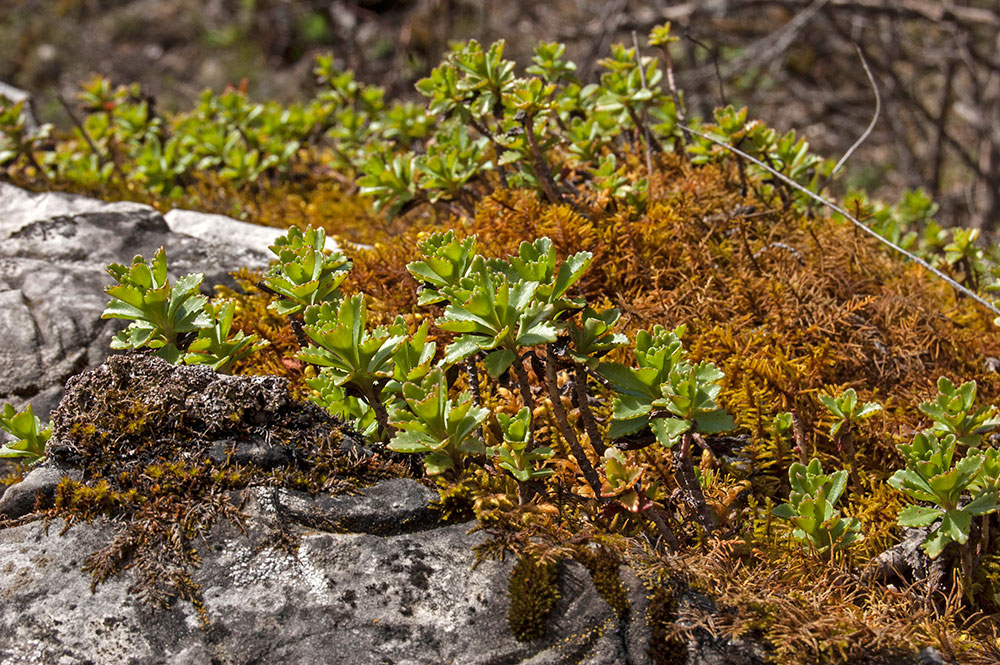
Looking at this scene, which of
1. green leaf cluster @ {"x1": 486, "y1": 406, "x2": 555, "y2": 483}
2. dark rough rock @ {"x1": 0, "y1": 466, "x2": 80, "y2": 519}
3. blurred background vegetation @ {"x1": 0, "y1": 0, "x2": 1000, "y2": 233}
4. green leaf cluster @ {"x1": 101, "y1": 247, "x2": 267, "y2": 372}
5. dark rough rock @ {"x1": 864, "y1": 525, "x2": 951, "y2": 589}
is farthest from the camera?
blurred background vegetation @ {"x1": 0, "y1": 0, "x2": 1000, "y2": 233}

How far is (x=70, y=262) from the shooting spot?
322 centimetres

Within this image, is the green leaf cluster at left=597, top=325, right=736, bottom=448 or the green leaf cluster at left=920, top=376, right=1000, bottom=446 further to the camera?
the green leaf cluster at left=920, top=376, right=1000, bottom=446

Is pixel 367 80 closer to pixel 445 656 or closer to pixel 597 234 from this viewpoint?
pixel 597 234

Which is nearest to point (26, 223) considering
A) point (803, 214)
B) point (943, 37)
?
point (803, 214)

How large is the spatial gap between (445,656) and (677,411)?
2.71 feet

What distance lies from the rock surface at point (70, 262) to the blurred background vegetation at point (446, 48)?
5.60 metres

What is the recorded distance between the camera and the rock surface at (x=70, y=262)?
2.79 meters

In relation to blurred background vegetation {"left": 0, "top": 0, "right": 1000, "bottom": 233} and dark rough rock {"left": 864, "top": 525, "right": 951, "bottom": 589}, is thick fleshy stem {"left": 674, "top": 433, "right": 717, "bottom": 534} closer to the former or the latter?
dark rough rock {"left": 864, "top": 525, "right": 951, "bottom": 589}

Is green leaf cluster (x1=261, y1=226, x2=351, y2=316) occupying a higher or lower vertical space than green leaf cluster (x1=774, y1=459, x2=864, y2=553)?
higher

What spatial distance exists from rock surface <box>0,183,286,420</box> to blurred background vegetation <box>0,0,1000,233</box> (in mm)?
5603

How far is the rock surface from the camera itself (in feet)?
9.15

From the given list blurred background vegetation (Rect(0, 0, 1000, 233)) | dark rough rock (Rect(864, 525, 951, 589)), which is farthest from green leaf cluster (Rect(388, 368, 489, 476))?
blurred background vegetation (Rect(0, 0, 1000, 233))

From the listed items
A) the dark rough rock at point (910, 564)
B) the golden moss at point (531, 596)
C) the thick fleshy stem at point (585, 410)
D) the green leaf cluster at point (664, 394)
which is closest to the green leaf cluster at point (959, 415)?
the dark rough rock at point (910, 564)

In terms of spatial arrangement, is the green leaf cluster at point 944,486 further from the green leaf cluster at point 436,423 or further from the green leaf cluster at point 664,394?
the green leaf cluster at point 436,423
